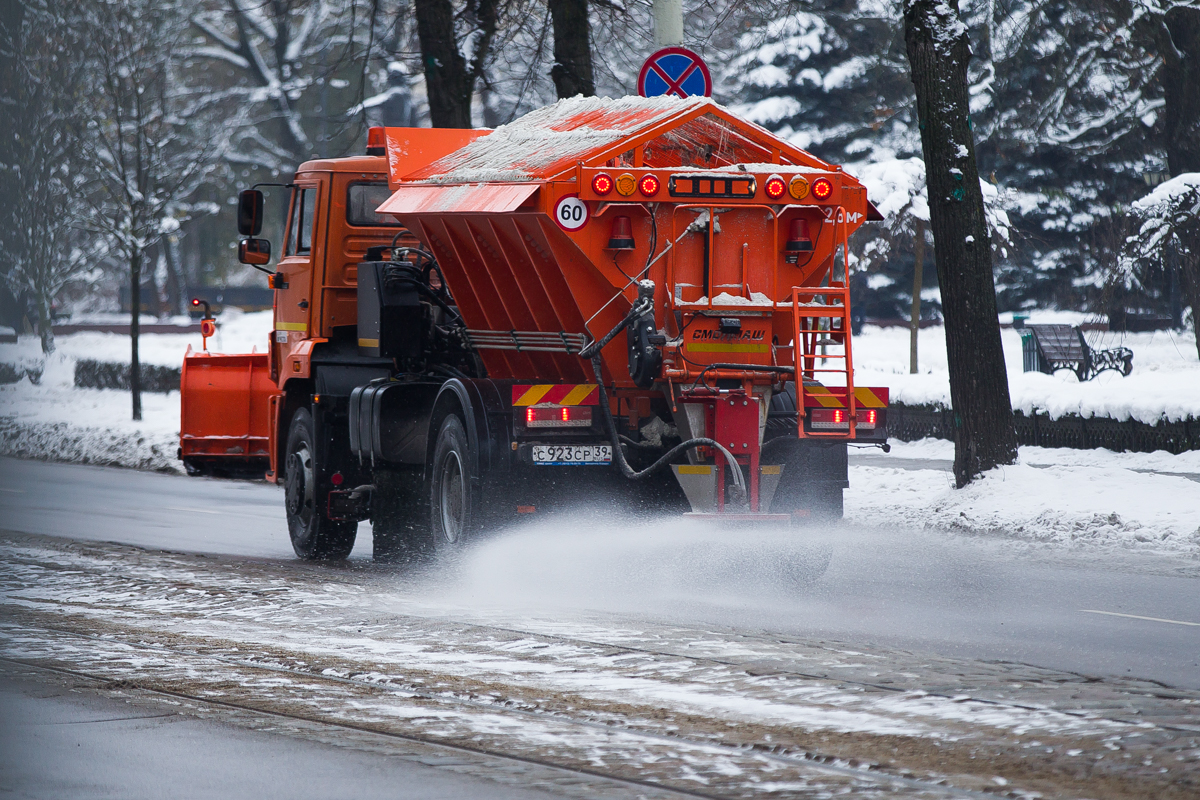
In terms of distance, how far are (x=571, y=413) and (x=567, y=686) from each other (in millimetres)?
3366

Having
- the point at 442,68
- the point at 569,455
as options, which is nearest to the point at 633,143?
the point at 569,455

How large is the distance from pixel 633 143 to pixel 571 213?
63cm

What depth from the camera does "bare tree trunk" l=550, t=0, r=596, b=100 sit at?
17.6 meters

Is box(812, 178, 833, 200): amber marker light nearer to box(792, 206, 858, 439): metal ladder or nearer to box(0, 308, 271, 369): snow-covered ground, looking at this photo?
box(792, 206, 858, 439): metal ladder

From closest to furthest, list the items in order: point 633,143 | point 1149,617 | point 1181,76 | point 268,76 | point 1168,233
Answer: point 1149,617
point 633,143
point 1168,233
point 1181,76
point 268,76

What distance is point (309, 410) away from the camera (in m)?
12.0

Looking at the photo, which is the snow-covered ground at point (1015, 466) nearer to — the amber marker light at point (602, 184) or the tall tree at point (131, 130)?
the tall tree at point (131, 130)

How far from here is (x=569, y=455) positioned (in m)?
9.50

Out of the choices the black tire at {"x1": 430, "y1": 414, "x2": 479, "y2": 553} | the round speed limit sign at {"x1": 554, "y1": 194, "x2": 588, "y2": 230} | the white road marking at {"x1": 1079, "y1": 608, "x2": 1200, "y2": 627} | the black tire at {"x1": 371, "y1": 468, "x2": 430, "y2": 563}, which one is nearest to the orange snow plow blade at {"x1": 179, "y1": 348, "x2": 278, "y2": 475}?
the black tire at {"x1": 371, "y1": 468, "x2": 430, "y2": 563}

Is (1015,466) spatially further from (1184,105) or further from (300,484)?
(1184,105)

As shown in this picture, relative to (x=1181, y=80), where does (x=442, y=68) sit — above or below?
below

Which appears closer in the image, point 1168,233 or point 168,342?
point 1168,233

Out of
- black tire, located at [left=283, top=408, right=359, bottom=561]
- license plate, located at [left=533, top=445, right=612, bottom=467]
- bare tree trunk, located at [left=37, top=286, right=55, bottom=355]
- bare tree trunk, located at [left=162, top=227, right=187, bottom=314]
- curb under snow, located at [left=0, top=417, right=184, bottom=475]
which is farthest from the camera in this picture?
bare tree trunk, located at [left=162, top=227, right=187, bottom=314]

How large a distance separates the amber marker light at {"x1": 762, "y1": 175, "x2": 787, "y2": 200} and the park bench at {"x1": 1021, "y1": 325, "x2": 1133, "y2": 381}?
16.4m
